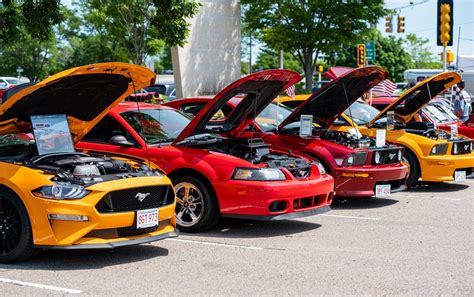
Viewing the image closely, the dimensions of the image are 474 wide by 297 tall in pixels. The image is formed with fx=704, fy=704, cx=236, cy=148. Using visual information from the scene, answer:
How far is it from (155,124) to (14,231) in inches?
121

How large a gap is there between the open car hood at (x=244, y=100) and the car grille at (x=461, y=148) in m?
4.19

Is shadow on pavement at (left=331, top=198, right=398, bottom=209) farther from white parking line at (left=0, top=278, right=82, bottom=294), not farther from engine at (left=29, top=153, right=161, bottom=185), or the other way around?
white parking line at (left=0, top=278, right=82, bottom=294)

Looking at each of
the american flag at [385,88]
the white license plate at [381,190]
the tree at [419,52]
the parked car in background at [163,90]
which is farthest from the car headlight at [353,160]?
the tree at [419,52]

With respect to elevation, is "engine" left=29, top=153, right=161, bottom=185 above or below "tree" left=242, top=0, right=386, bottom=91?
below

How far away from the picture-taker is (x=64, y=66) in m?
63.2

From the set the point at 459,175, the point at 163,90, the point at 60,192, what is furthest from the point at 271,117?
the point at 163,90

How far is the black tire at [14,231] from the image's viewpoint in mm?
6371

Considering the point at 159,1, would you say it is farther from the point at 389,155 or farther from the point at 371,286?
the point at 371,286

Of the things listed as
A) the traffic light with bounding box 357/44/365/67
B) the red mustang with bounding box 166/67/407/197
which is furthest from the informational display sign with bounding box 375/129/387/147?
the traffic light with bounding box 357/44/365/67

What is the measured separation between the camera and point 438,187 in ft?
42.1

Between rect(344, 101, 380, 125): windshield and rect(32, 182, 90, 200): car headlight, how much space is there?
744cm

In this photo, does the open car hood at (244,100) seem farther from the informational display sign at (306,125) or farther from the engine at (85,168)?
the engine at (85,168)

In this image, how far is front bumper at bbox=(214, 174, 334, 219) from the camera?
7.81 metres

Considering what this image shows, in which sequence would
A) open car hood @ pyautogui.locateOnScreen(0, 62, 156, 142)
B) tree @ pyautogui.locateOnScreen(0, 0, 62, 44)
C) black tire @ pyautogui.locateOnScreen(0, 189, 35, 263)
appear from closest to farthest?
black tire @ pyautogui.locateOnScreen(0, 189, 35, 263)
open car hood @ pyautogui.locateOnScreen(0, 62, 156, 142)
tree @ pyautogui.locateOnScreen(0, 0, 62, 44)
